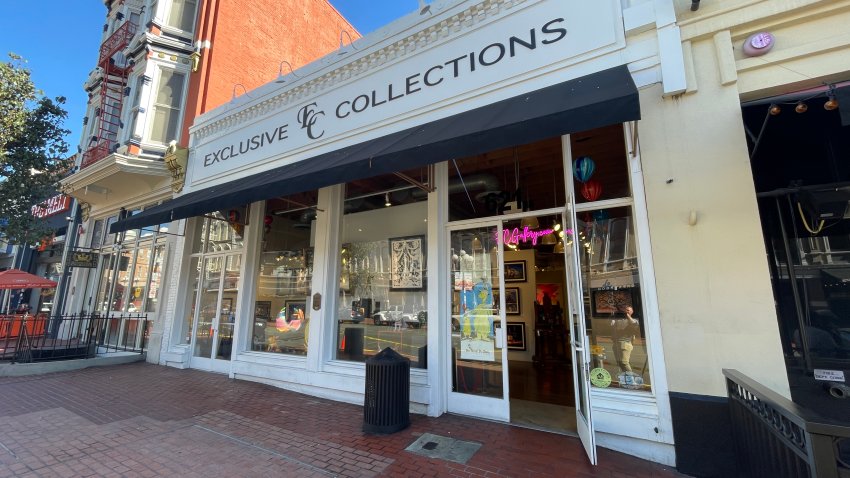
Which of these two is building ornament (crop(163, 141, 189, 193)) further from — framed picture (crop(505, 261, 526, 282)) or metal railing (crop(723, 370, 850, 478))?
metal railing (crop(723, 370, 850, 478))

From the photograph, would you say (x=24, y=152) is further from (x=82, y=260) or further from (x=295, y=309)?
(x=295, y=309)

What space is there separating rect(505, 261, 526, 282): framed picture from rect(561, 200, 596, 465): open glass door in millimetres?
5676

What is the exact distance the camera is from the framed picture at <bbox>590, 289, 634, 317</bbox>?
4271mm

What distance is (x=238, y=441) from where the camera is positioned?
4.32 metres

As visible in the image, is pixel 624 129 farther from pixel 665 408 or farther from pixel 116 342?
pixel 116 342

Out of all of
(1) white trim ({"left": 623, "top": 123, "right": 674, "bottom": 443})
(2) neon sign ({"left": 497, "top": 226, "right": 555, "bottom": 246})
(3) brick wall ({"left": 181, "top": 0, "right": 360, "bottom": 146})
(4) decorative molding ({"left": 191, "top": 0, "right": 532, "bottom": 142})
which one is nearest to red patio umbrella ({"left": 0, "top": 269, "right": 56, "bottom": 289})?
(3) brick wall ({"left": 181, "top": 0, "right": 360, "bottom": 146})

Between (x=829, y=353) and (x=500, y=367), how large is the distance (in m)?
3.52

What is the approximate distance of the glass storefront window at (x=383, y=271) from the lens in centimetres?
612

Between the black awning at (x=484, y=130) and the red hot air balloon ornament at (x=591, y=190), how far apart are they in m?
1.22

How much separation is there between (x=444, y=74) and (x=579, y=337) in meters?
4.13

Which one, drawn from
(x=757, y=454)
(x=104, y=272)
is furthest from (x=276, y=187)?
(x=104, y=272)

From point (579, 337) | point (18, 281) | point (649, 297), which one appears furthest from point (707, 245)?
point (18, 281)

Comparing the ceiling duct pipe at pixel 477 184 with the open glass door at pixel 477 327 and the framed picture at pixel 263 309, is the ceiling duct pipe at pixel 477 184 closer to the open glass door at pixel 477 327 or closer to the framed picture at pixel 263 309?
the open glass door at pixel 477 327

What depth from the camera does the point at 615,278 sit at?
4.39 metres
